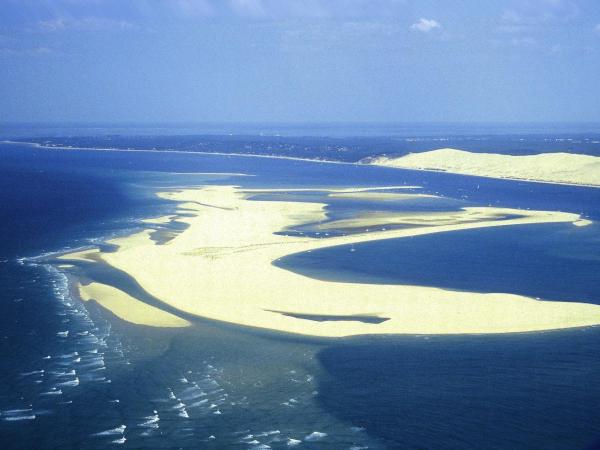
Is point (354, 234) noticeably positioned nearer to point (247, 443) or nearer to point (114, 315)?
point (114, 315)

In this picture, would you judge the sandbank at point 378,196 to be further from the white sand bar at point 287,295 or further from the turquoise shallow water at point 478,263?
the white sand bar at point 287,295

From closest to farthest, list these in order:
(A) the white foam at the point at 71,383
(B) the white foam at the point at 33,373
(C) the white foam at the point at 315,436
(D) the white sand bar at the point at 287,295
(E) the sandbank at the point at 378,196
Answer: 1. (C) the white foam at the point at 315,436
2. (A) the white foam at the point at 71,383
3. (B) the white foam at the point at 33,373
4. (D) the white sand bar at the point at 287,295
5. (E) the sandbank at the point at 378,196

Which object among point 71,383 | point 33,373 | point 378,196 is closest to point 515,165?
point 378,196

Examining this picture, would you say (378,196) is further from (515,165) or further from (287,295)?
(287,295)

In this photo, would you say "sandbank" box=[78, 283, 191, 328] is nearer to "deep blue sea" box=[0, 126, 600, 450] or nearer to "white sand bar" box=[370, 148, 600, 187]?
"deep blue sea" box=[0, 126, 600, 450]

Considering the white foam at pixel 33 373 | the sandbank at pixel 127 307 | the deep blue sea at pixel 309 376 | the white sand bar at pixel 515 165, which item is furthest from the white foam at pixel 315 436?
the white sand bar at pixel 515 165
